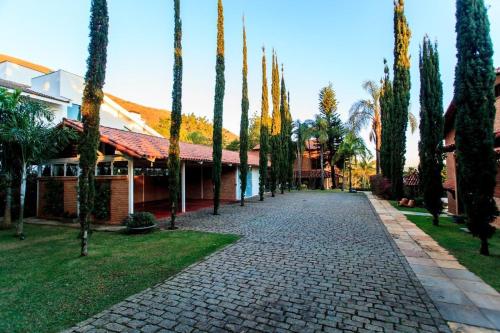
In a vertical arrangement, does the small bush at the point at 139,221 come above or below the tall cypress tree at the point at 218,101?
below

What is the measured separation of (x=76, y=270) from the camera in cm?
547

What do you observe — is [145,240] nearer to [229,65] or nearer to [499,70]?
[229,65]

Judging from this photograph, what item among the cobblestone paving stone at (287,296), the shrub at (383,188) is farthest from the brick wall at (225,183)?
the cobblestone paving stone at (287,296)

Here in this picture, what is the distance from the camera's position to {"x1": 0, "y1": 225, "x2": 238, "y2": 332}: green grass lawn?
12.4ft

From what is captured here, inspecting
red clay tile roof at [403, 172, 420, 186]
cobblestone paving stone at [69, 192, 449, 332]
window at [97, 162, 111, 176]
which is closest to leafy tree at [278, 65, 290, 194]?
red clay tile roof at [403, 172, 420, 186]

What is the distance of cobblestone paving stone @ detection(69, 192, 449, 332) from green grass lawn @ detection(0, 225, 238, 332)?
0.45 m

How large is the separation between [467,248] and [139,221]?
33.5ft

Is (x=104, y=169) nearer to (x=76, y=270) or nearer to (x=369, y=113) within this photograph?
(x=76, y=270)

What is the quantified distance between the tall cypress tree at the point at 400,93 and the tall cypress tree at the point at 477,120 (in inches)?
525

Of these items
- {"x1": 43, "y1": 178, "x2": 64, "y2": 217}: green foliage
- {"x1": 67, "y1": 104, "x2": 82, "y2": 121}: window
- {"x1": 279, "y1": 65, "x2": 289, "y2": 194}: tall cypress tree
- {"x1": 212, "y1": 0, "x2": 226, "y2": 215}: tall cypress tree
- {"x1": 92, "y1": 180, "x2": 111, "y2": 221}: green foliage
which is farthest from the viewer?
{"x1": 279, "y1": 65, "x2": 289, "y2": 194}: tall cypress tree

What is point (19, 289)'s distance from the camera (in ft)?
15.0

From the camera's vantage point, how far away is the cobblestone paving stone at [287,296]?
11.2ft

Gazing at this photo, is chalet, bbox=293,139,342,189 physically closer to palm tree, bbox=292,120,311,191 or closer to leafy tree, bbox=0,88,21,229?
palm tree, bbox=292,120,311,191

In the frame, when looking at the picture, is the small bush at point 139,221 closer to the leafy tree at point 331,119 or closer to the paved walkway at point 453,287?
the paved walkway at point 453,287
